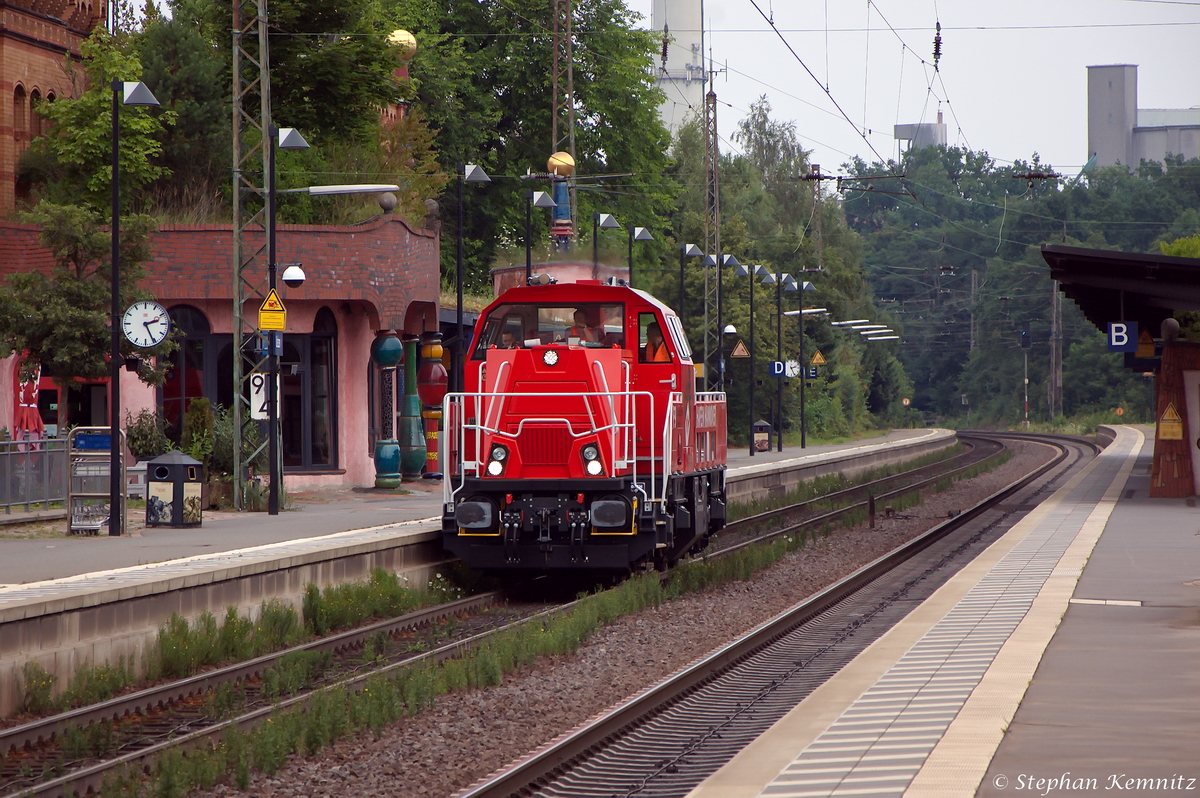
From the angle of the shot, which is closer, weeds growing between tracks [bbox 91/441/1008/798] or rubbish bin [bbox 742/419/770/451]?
weeds growing between tracks [bbox 91/441/1008/798]

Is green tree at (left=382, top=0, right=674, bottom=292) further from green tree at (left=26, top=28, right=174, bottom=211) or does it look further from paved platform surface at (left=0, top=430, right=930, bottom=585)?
paved platform surface at (left=0, top=430, right=930, bottom=585)

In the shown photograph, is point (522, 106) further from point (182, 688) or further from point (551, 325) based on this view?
point (182, 688)

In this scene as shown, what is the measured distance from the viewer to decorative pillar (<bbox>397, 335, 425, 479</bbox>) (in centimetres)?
3181

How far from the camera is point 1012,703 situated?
27.1 ft

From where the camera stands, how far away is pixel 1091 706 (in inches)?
325

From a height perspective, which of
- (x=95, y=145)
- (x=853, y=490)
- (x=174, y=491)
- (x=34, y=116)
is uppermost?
(x=34, y=116)

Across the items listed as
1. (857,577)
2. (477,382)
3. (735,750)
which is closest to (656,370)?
(477,382)

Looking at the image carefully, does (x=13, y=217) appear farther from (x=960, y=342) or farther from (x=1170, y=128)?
(x=1170, y=128)

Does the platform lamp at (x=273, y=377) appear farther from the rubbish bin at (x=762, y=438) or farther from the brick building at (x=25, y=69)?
the rubbish bin at (x=762, y=438)

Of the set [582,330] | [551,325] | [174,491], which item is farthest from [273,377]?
[582,330]

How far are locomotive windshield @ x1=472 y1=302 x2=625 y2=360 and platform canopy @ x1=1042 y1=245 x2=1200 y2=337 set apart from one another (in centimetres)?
Answer: 1252

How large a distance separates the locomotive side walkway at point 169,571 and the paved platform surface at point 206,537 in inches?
0.7

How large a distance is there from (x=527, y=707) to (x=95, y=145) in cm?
3120

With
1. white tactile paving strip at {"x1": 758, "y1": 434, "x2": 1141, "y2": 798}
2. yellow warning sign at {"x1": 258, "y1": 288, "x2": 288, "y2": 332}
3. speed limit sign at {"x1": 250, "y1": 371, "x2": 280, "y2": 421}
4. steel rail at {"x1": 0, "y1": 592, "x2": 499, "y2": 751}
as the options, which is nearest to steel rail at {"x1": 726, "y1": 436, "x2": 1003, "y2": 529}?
speed limit sign at {"x1": 250, "y1": 371, "x2": 280, "y2": 421}
